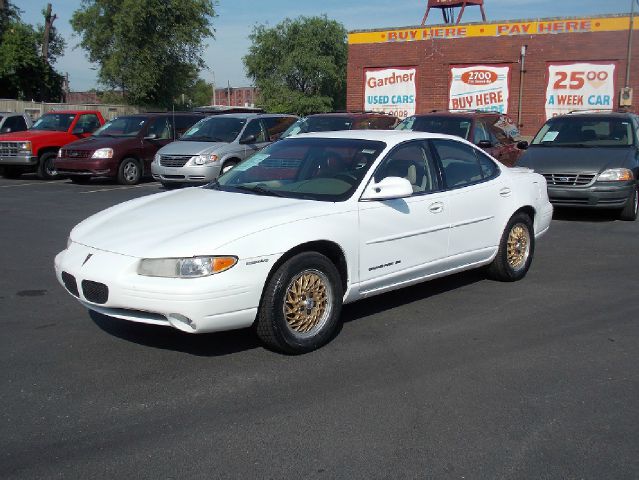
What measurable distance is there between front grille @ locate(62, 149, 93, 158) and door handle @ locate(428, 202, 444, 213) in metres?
11.9

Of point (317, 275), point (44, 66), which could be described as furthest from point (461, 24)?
point (44, 66)

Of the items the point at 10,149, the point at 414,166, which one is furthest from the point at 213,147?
the point at 414,166

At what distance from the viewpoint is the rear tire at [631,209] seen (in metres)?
10.8

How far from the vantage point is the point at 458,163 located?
6332 millimetres

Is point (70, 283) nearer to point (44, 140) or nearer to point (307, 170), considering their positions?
point (307, 170)

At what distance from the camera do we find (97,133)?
16.9m

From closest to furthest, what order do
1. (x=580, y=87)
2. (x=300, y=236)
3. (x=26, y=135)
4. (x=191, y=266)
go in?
(x=191, y=266) → (x=300, y=236) → (x=26, y=135) → (x=580, y=87)

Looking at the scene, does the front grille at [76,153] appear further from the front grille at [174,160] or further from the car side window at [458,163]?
the car side window at [458,163]

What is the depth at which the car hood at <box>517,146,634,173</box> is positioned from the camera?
10.7m

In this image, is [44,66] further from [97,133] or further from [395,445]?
[395,445]

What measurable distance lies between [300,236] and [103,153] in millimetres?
12269

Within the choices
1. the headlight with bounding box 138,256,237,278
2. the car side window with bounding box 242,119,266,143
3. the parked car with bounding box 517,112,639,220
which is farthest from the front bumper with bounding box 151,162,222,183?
the headlight with bounding box 138,256,237,278

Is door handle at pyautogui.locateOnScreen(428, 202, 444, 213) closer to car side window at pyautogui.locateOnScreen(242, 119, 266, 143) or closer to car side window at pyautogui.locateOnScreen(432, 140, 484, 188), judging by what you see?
car side window at pyautogui.locateOnScreen(432, 140, 484, 188)

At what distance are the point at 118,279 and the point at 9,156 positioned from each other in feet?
48.8
